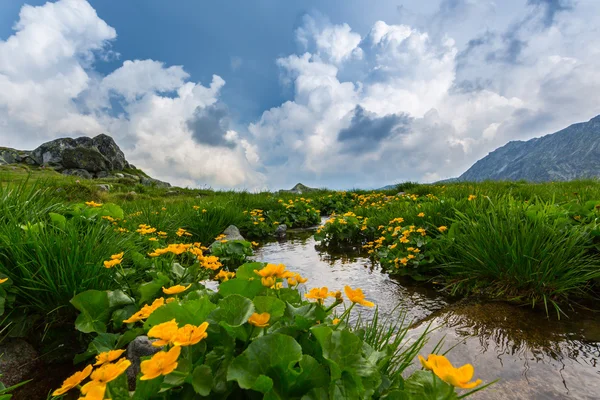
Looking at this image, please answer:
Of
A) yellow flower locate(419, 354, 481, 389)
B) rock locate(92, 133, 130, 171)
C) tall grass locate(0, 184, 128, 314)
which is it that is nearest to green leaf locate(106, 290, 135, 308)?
tall grass locate(0, 184, 128, 314)

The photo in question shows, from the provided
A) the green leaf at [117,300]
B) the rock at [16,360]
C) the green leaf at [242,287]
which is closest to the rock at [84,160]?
the rock at [16,360]

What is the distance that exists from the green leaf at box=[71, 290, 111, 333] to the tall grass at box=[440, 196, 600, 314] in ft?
9.31

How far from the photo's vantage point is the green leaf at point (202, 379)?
0.91 metres

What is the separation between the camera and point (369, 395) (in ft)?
3.49

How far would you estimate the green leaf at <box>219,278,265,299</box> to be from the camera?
4.58 feet

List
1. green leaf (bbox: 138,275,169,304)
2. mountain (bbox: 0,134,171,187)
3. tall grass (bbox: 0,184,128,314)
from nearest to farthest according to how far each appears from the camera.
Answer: green leaf (bbox: 138,275,169,304) < tall grass (bbox: 0,184,128,314) < mountain (bbox: 0,134,171,187)

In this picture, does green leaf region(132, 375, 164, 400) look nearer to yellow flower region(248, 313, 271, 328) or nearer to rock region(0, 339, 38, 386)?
yellow flower region(248, 313, 271, 328)

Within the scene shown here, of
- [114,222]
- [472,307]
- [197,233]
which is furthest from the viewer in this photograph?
[197,233]

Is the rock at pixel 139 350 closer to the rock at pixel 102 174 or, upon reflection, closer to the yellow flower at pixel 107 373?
the yellow flower at pixel 107 373

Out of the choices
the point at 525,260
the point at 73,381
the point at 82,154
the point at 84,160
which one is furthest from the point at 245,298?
the point at 82,154

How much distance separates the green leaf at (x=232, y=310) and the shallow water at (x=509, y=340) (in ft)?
4.19

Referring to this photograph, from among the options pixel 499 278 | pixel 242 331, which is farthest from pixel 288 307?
pixel 499 278

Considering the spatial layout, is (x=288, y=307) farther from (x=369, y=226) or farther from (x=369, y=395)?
(x=369, y=226)

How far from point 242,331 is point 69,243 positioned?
1.95 meters
